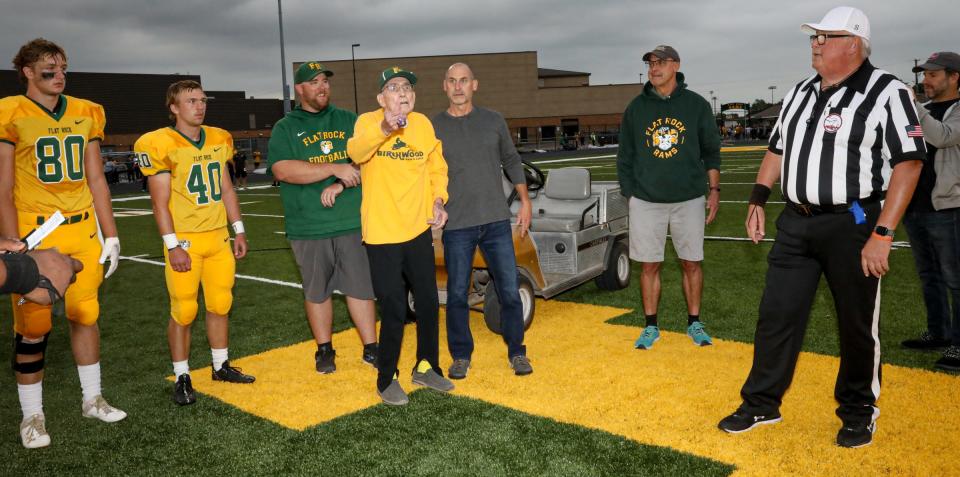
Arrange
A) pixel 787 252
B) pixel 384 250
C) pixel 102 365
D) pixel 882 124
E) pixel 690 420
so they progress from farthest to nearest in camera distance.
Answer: pixel 102 365, pixel 384 250, pixel 690 420, pixel 787 252, pixel 882 124

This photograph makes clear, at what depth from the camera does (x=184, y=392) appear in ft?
15.1

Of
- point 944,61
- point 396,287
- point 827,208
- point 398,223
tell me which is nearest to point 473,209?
point 398,223

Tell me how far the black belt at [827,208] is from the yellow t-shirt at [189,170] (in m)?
3.54

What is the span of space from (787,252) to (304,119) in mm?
3214

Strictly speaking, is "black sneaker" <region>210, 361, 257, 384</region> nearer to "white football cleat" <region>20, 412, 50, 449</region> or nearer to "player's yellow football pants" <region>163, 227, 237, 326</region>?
"player's yellow football pants" <region>163, 227, 237, 326</region>

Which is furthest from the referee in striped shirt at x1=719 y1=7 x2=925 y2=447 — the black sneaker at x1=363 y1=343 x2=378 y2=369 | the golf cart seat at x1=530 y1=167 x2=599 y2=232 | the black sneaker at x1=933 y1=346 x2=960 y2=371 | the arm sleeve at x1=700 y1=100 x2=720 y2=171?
the golf cart seat at x1=530 y1=167 x2=599 y2=232

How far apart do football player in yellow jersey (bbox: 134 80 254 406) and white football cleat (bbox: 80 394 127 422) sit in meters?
0.36

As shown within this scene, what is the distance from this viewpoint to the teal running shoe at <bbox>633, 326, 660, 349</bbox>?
5.47 metres

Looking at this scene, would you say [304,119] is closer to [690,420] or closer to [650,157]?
[650,157]

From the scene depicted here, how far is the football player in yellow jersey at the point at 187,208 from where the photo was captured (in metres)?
4.47

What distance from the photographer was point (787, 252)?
376cm

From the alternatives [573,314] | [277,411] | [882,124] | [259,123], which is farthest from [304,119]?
[259,123]

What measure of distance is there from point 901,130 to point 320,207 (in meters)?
3.49

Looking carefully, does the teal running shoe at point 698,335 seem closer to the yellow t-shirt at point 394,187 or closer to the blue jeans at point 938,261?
the blue jeans at point 938,261
